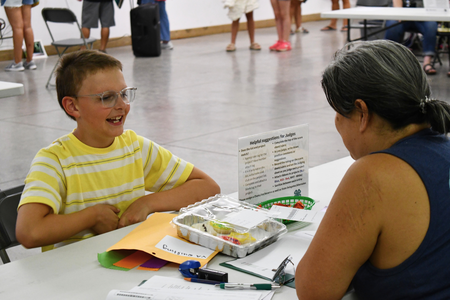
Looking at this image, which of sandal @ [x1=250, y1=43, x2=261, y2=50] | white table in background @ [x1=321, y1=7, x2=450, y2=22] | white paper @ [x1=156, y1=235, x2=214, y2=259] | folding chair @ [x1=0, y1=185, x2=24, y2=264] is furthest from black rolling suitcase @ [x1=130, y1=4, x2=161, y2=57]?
white paper @ [x1=156, y1=235, x2=214, y2=259]

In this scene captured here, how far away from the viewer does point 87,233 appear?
5.47ft

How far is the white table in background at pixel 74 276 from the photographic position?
44.7 inches

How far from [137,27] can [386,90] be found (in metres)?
8.35

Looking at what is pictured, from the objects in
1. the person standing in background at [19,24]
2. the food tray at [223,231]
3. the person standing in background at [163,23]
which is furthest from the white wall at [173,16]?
the food tray at [223,231]

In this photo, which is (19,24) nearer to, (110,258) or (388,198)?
(110,258)

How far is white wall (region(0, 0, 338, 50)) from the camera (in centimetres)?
912

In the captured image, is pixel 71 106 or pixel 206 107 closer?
pixel 71 106

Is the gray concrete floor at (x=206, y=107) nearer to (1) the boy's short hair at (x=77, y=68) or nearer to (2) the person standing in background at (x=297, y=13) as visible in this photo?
(1) the boy's short hair at (x=77, y=68)

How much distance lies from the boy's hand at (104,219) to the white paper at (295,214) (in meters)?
0.48

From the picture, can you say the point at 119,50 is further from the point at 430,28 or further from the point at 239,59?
the point at 430,28

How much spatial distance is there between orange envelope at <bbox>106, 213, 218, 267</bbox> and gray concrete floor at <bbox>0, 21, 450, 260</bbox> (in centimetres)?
148

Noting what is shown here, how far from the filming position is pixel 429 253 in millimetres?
997

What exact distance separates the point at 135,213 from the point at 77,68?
1.63 feet

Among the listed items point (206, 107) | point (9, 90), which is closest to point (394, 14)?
point (206, 107)
